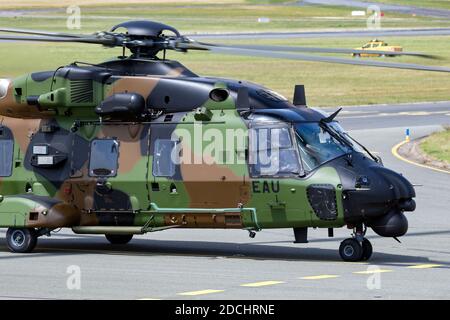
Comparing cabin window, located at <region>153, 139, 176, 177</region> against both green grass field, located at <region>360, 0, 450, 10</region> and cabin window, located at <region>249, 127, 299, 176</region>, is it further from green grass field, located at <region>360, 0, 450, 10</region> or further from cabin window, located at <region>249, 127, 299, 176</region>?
green grass field, located at <region>360, 0, 450, 10</region>

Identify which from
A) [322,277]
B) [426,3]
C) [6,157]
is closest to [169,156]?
[6,157]

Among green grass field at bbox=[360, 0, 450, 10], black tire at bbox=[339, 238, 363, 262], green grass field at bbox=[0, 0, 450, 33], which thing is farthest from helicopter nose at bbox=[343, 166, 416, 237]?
green grass field at bbox=[360, 0, 450, 10]

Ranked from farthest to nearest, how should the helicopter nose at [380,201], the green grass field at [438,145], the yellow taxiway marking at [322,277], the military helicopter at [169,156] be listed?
the green grass field at [438,145]
the military helicopter at [169,156]
the helicopter nose at [380,201]
the yellow taxiway marking at [322,277]

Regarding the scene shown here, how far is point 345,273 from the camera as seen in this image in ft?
56.4

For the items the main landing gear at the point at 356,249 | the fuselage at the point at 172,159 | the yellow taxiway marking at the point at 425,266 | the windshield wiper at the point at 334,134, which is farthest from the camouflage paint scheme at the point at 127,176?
the yellow taxiway marking at the point at 425,266

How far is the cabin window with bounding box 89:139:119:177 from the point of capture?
20234 mm

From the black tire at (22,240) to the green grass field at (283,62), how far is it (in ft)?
9.84

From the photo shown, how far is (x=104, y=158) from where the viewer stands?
66.7 ft

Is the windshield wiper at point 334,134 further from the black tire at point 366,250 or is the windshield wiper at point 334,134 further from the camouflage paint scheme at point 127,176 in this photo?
the black tire at point 366,250

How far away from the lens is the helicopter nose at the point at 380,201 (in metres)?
18.0

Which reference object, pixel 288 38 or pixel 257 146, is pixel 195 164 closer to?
pixel 257 146

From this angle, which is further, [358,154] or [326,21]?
[326,21]

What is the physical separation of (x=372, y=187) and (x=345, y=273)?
1650 mm

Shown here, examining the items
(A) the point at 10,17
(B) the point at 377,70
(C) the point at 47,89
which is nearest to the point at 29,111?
(C) the point at 47,89
